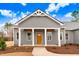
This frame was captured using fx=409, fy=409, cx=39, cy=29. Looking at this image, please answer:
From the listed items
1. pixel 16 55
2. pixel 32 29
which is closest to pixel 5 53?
pixel 16 55

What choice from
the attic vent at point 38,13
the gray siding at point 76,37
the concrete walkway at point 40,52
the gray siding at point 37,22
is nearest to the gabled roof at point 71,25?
the gray siding at point 76,37

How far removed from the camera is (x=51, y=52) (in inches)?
690

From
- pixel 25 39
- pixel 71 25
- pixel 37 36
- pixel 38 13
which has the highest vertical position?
pixel 38 13

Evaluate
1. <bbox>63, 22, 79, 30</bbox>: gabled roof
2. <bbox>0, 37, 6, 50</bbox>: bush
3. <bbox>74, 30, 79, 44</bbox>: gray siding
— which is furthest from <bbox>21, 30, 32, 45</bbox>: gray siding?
<bbox>74, 30, 79, 44</bbox>: gray siding

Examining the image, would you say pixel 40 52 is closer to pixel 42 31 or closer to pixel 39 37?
pixel 39 37

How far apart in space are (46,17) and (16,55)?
2307 mm

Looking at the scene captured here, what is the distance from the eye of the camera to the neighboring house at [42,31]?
18.1m

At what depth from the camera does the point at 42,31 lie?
1889 centimetres

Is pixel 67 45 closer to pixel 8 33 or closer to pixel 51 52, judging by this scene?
pixel 51 52

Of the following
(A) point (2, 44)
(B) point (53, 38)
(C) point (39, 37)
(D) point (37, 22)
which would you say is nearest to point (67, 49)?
(B) point (53, 38)

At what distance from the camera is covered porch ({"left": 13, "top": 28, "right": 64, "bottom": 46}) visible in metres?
18.1

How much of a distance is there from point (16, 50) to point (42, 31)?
1835mm

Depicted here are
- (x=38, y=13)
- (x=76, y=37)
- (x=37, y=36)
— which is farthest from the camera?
(x=37, y=36)

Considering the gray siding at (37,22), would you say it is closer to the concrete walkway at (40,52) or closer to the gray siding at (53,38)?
the gray siding at (53,38)
